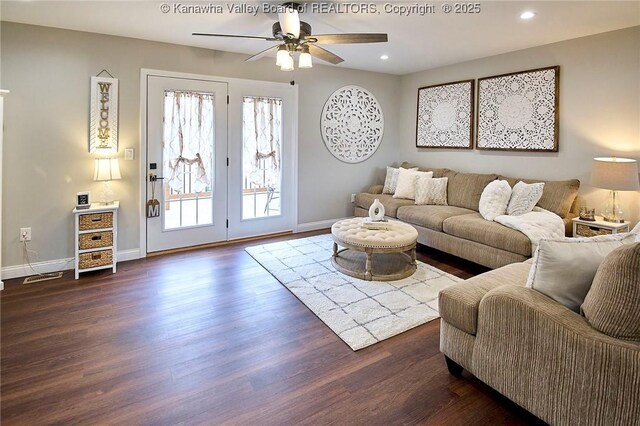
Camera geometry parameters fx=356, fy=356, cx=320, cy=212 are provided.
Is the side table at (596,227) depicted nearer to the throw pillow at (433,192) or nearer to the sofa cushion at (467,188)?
the sofa cushion at (467,188)

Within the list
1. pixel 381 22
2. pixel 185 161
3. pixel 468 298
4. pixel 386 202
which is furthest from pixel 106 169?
pixel 468 298

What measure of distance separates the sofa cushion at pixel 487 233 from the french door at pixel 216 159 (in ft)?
7.59

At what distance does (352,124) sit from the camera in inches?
223

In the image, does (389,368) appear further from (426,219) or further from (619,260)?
(426,219)

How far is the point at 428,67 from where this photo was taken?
534 cm

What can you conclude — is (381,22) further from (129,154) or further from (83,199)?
(83,199)

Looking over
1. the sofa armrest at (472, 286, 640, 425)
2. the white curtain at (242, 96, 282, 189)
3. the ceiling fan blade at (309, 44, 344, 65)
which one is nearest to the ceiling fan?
the ceiling fan blade at (309, 44, 344, 65)

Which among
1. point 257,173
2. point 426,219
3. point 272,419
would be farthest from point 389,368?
point 257,173

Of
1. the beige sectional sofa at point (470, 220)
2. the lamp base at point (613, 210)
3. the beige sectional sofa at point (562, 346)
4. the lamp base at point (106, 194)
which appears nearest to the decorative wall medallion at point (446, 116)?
the beige sectional sofa at point (470, 220)

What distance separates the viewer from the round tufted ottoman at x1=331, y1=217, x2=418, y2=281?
134 inches

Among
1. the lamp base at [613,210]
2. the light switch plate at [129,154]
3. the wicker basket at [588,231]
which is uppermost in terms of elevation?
the light switch plate at [129,154]

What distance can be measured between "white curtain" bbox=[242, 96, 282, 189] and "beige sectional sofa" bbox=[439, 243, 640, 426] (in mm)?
3474

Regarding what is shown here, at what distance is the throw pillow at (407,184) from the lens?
5117 millimetres

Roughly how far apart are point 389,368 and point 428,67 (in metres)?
4.61
